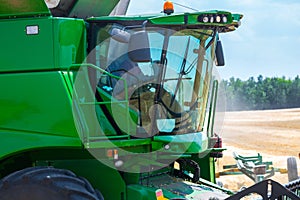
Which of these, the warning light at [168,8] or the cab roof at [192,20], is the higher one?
the warning light at [168,8]

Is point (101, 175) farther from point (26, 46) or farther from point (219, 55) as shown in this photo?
point (219, 55)

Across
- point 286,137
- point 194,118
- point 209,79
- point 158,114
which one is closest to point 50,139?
point 158,114

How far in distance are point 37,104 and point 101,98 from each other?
2.32 feet

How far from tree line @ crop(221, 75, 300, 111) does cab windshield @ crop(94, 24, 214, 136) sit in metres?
57.5

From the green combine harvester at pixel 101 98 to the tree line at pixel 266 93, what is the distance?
57.5 metres

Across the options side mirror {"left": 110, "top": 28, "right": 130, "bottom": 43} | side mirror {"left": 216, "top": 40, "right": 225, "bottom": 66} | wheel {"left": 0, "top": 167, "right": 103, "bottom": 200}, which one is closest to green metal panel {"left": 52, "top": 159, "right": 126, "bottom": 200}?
wheel {"left": 0, "top": 167, "right": 103, "bottom": 200}

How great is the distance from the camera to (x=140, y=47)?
14.5 feet

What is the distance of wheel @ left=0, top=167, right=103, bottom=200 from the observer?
3.96 metres

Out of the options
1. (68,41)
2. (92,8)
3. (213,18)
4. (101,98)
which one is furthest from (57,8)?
(213,18)

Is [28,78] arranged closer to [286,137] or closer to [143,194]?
[143,194]

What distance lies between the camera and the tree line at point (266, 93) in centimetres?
6506

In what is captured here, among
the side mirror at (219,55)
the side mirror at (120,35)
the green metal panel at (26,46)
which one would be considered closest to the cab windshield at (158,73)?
the side mirror at (120,35)

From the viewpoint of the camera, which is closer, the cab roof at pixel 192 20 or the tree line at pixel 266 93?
the cab roof at pixel 192 20

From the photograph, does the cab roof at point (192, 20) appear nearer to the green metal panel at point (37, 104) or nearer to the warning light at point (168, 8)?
the warning light at point (168, 8)
